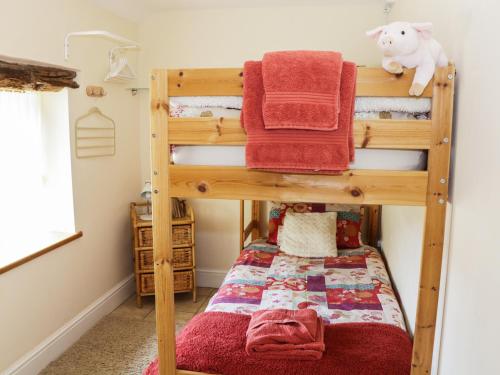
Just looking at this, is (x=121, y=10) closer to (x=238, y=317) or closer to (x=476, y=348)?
(x=238, y=317)

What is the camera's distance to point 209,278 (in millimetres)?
3752

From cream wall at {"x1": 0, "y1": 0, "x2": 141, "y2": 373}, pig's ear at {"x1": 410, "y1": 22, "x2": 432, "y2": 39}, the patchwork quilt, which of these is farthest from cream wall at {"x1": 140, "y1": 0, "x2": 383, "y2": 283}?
pig's ear at {"x1": 410, "y1": 22, "x2": 432, "y2": 39}

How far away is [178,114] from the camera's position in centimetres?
151

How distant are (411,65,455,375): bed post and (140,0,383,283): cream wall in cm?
203

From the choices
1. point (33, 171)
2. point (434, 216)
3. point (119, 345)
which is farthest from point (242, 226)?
point (434, 216)

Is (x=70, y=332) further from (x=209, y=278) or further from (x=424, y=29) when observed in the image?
(x=424, y=29)

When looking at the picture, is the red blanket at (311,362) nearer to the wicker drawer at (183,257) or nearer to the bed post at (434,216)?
the bed post at (434,216)

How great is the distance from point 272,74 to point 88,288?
2334mm

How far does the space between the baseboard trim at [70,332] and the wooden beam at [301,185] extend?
5.32 feet

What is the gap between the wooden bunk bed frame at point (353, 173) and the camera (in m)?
1.35

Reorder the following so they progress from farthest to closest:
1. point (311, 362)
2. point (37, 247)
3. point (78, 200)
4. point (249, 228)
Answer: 1. point (249, 228)
2. point (78, 200)
3. point (37, 247)
4. point (311, 362)

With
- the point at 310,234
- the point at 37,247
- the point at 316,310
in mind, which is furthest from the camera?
the point at 310,234

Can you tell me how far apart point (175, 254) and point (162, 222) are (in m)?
1.81

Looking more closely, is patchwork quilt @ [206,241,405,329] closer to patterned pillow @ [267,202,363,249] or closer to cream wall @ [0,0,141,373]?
patterned pillow @ [267,202,363,249]
